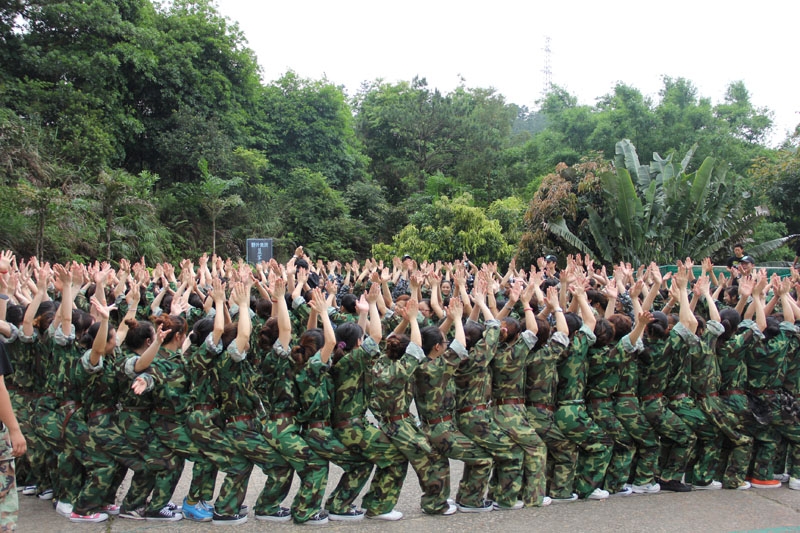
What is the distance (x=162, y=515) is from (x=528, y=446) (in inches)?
108

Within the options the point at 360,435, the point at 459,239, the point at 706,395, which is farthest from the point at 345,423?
the point at 459,239

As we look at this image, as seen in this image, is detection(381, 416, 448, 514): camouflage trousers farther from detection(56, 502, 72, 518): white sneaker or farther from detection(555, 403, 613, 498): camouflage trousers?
detection(56, 502, 72, 518): white sneaker

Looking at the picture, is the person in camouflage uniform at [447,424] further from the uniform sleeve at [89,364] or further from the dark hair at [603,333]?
the uniform sleeve at [89,364]

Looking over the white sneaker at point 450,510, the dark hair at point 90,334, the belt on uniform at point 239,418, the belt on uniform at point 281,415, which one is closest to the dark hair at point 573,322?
the white sneaker at point 450,510

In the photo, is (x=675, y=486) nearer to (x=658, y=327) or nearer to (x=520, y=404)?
(x=658, y=327)

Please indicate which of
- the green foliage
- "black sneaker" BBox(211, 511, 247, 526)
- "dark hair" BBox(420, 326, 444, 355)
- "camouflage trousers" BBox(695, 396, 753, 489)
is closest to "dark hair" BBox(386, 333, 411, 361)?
"dark hair" BBox(420, 326, 444, 355)

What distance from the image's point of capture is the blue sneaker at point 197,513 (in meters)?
4.52

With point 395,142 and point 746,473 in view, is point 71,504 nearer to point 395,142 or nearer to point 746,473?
point 746,473

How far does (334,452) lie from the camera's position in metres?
4.41

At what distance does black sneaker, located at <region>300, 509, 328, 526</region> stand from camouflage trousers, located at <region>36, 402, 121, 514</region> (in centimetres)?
144

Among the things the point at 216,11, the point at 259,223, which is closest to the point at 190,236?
the point at 259,223

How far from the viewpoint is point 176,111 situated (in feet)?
74.6

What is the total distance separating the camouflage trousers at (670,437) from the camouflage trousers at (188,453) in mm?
3337

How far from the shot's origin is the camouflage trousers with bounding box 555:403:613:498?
4.81m
